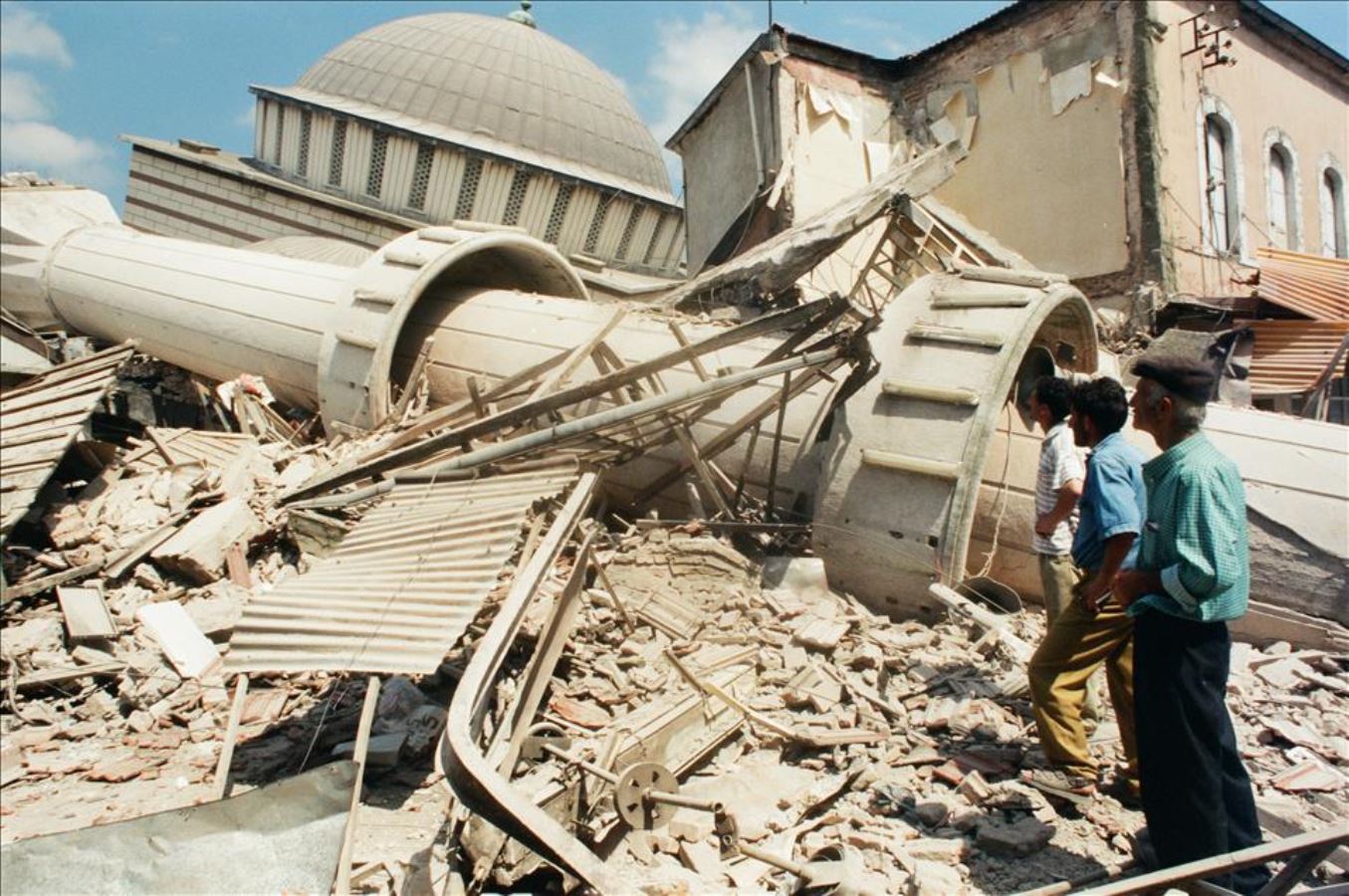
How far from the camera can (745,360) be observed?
579 centimetres

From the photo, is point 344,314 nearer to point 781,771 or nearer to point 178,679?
point 178,679

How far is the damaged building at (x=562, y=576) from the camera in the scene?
292 centimetres

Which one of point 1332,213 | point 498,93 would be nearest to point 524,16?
point 498,93

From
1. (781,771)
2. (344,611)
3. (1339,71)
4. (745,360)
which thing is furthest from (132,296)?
(1339,71)

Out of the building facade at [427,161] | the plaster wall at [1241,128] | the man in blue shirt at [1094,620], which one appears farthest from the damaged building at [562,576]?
the building facade at [427,161]

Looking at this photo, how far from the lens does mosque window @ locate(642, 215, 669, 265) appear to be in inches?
929

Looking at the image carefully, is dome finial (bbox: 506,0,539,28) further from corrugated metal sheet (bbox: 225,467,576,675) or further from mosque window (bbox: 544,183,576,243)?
corrugated metal sheet (bbox: 225,467,576,675)

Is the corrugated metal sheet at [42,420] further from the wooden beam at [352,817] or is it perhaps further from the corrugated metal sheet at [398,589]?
the wooden beam at [352,817]

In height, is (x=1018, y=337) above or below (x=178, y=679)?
above

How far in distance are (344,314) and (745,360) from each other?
2.97 meters

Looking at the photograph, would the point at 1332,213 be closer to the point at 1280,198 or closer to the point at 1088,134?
the point at 1280,198

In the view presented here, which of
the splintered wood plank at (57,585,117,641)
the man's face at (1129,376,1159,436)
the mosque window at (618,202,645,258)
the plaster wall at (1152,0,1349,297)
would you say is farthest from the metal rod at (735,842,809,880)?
the mosque window at (618,202,645,258)

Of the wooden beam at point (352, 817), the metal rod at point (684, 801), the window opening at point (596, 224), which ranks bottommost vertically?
the wooden beam at point (352, 817)

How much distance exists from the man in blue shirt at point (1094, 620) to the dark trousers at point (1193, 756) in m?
0.43
